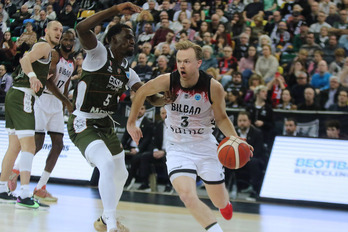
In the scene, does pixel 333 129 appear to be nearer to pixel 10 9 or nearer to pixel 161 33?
pixel 161 33

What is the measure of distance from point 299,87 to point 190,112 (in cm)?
594

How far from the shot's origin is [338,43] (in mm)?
11766

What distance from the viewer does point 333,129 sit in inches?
364

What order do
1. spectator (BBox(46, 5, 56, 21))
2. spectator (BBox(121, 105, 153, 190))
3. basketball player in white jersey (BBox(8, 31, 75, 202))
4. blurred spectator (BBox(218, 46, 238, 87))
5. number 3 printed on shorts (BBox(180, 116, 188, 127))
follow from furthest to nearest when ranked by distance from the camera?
spectator (BBox(46, 5, 56, 21)), blurred spectator (BBox(218, 46, 238, 87)), spectator (BBox(121, 105, 153, 190)), basketball player in white jersey (BBox(8, 31, 75, 202)), number 3 printed on shorts (BBox(180, 116, 188, 127))

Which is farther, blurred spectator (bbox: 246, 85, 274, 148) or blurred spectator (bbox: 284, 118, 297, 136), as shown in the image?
blurred spectator (bbox: 246, 85, 274, 148)

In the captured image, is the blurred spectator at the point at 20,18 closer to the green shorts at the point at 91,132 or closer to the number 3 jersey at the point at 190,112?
the green shorts at the point at 91,132

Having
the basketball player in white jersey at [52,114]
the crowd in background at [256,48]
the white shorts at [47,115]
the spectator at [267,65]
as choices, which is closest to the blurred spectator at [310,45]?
the crowd in background at [256,48]

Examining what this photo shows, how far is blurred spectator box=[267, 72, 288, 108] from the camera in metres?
10.7

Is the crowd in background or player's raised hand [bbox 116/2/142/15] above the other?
player's raised hand [bbox 116/2/142/15]

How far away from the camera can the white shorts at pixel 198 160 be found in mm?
4965

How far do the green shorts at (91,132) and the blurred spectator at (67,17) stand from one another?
1222cm

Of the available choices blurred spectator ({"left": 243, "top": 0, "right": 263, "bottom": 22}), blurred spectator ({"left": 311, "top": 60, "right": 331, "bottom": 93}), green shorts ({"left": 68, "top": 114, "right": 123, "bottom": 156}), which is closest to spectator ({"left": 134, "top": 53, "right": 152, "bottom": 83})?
blurred spectator ({"left": 243, "top": 0, "right": 263, "bottom": 22})

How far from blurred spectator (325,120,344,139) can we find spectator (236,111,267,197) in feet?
3.89

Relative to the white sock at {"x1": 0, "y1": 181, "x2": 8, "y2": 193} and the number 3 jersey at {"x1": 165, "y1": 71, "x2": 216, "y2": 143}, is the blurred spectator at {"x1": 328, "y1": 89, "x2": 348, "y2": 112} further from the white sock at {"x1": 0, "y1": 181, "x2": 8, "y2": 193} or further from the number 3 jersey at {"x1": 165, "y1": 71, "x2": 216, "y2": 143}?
the white sock at {"x1": 0, "y1": 181, "x2": 8, "y2": 193}
